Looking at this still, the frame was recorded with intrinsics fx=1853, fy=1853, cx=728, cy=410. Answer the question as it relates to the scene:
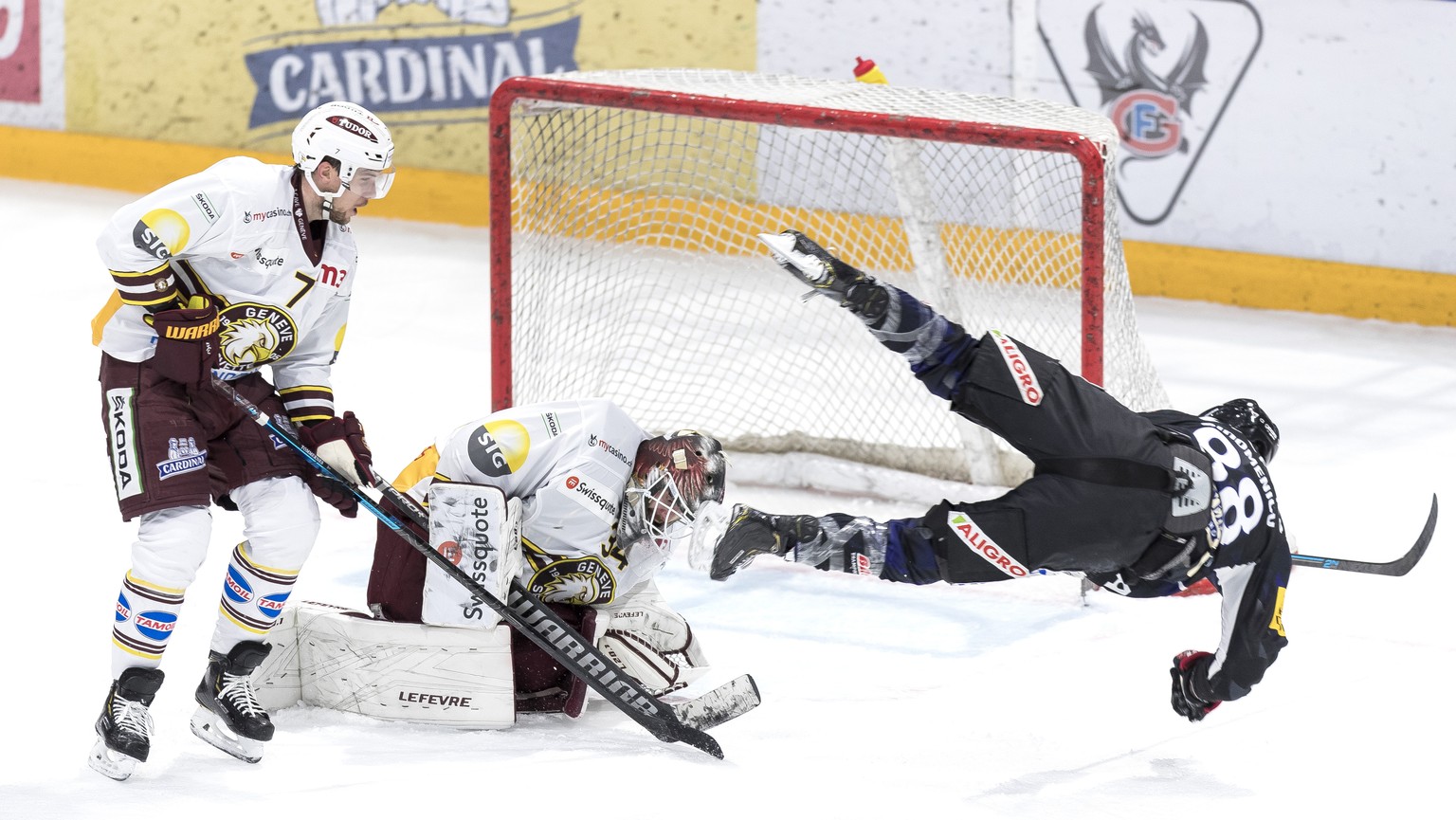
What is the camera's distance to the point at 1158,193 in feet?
22.4

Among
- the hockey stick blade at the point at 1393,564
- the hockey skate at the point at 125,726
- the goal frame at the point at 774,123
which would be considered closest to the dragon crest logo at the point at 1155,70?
the goal frame at the point at 774,123

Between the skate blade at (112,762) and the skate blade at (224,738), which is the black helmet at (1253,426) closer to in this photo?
the skate blade at (224,738)

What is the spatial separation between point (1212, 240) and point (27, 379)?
13.7ft

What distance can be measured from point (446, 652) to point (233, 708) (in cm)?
41

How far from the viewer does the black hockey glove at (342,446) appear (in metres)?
3.43

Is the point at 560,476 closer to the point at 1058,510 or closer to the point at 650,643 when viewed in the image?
the point at 650,643

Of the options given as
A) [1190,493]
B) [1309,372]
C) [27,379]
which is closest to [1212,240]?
[1309,372]

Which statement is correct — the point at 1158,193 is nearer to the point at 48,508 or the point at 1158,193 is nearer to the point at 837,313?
the point at 837,313

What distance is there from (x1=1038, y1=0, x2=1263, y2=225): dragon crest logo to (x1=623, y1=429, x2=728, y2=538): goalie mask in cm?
374

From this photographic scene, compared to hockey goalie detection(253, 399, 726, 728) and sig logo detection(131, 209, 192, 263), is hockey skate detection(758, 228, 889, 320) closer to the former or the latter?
hockey goalie detection(253, 399, 726, 728)

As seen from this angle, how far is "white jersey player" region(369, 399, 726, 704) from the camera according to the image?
348cm

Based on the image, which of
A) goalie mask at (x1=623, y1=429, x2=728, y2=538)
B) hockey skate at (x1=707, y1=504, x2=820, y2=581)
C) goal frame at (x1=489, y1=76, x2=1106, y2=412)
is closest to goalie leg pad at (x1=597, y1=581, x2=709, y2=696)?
goalie mask at (x1=623, y1=429, x2=728, y2=538)

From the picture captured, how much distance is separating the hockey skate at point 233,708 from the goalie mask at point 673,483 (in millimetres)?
740

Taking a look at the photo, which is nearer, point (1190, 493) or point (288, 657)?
point (1190, 493)
